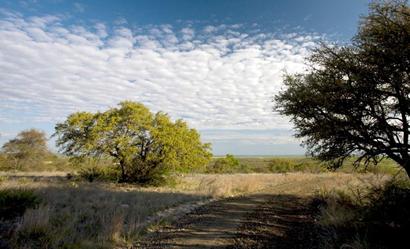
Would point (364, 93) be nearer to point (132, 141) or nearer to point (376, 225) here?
point (376, 225)

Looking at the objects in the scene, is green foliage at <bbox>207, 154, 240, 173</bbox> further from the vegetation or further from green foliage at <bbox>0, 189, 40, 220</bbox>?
the vegetation

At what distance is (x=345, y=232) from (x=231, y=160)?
6245 centimetres

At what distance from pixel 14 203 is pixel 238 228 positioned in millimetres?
7730

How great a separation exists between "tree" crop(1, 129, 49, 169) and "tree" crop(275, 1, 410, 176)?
46.4 m

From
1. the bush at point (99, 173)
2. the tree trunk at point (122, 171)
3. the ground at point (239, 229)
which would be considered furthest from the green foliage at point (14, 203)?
the bush at point (99, 173)

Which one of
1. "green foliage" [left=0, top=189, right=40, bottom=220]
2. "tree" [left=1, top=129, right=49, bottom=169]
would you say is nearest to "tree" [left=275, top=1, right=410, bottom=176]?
"green foliage" [left=0, top=189, right=40, bottom=220]

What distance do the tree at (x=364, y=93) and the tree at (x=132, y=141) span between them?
12.3 meters

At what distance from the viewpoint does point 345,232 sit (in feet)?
28.0

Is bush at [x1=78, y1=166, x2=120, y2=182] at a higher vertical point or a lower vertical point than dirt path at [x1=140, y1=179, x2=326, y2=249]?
higher

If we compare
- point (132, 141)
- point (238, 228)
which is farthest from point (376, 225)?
point (132, 141)

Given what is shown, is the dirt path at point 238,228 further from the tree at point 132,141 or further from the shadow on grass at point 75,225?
the tree at point 132,141

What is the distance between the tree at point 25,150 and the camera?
164 feet

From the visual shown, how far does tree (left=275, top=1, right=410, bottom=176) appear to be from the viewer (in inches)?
435

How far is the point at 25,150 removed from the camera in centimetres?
5062
